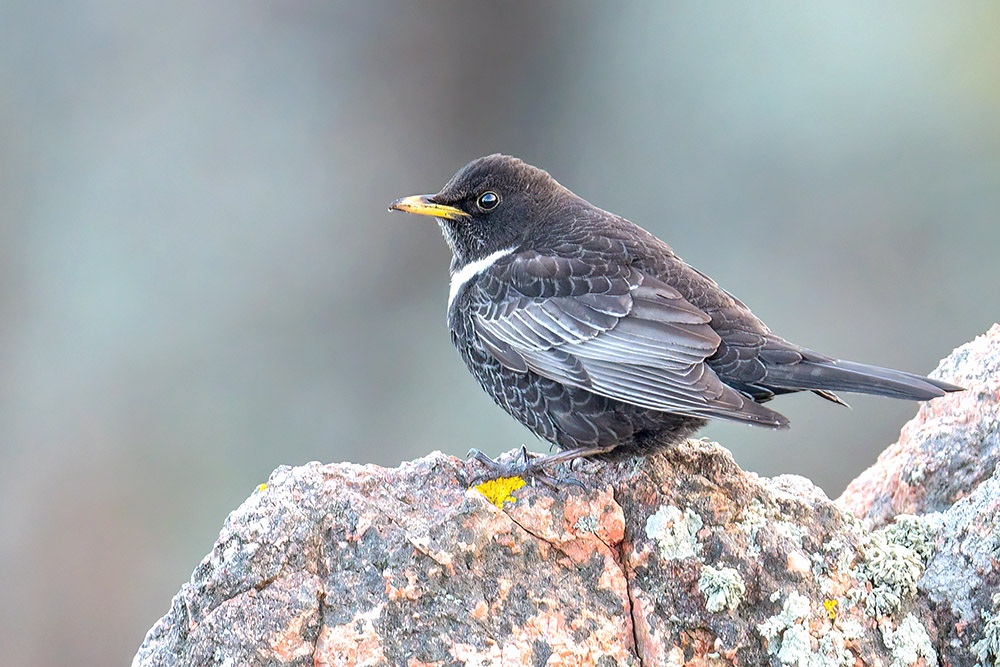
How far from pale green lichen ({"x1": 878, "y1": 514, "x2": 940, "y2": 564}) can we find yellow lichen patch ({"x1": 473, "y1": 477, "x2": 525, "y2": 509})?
4.30 ft

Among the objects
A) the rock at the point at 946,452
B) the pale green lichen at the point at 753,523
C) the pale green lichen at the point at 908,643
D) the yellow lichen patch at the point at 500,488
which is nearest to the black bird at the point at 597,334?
the yellow lichen patch at the point at 500,488

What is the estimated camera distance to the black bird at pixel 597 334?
12.6ft

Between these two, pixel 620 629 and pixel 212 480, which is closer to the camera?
pixel 620 629

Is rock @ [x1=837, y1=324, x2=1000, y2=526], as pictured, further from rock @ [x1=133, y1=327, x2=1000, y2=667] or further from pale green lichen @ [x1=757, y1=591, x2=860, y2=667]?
pale green lichen @ [x1=757, y1=591, x2=860, y2=667]

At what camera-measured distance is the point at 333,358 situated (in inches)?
391

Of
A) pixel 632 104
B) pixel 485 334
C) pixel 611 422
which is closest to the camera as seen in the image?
pixel 611 422

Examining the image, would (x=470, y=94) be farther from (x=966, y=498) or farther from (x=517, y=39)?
(x=966, y=498)

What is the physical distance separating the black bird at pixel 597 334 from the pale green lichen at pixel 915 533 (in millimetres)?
510

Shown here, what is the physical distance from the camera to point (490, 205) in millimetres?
4895

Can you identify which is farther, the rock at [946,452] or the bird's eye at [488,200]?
the bird's eye at [488,200]

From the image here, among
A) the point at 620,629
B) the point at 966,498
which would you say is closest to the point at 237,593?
the point at 620,629

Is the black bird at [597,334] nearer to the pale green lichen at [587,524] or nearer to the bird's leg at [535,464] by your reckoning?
the bird's leg at [535,464]

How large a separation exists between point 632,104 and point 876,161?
2.53m

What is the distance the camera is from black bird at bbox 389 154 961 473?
12.6 ft
